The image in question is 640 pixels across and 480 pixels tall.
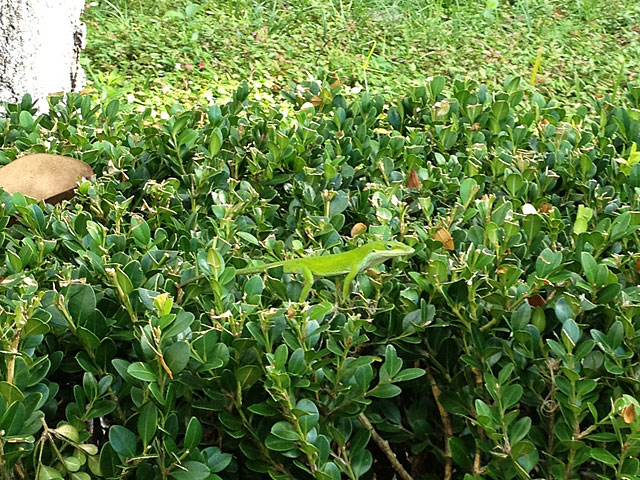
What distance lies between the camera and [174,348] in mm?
1232

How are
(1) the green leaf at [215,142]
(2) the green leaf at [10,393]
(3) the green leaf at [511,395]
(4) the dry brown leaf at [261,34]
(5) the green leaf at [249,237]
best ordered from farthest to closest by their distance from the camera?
(4) the dry brown leaf at [261,34], (1) the green leaf at [215,142], (5) the green leaf at [249,237], (3) the green leaf at [511,395], (2) the green leaf at [10,393]

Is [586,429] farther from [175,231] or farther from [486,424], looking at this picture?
[175,231]

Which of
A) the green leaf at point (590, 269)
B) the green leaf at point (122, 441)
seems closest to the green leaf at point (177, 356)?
the green leaf at point (122, 441)

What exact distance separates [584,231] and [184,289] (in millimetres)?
825

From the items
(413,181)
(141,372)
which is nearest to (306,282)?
(141,372)

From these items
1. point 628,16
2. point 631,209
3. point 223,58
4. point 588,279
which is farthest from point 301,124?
point 628,16

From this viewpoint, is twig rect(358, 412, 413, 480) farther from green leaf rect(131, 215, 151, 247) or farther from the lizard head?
green leaf rect(131, 215, 151, 247)

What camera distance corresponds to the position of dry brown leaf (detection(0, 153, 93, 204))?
2.01 meters

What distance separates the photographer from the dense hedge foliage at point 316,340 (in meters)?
1.24

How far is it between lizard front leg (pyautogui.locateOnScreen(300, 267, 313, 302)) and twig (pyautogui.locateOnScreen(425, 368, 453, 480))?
0.28 m

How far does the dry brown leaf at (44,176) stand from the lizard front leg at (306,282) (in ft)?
2.76

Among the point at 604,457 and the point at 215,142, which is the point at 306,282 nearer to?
the point at 604,457

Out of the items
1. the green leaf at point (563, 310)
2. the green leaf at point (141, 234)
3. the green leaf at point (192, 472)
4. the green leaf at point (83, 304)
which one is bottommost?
the green leaf at point (192, 472)

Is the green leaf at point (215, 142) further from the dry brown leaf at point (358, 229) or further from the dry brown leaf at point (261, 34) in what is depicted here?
the dry brown leaf at point (261, 34)
